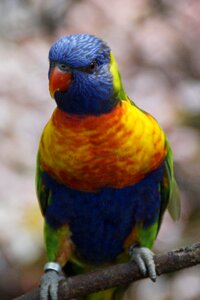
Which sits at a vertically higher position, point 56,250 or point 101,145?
point 101,145

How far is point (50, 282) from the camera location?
370 cm

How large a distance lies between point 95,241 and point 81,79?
2.72 ft

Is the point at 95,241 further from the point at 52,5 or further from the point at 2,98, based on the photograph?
the point at 52,5

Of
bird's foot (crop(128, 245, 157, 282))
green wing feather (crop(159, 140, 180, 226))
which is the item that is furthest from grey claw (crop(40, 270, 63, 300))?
green wing feather (crop(159, 140, 180, 226))

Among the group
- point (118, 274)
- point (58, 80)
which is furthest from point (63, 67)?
point (118, 274)

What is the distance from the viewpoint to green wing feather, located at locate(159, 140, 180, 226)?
3887 mm

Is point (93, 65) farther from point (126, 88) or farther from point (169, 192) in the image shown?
point (126, 88)

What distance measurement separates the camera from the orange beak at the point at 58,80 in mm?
3458

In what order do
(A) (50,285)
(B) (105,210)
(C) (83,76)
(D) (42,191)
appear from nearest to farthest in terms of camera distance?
(C) (83,76), (A) (50,285), (B) (105,210), (D) (42,191)

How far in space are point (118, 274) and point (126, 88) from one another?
1.89 m

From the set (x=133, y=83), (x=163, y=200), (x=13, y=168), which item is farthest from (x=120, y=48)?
(x=163, y=200)

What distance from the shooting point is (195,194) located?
464cm

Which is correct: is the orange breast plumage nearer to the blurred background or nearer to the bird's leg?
the bird's leg

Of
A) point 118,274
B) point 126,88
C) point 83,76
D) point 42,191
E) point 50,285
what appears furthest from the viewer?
point 126,88
